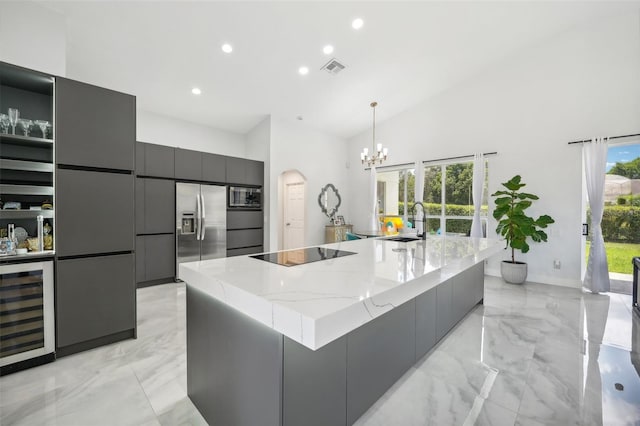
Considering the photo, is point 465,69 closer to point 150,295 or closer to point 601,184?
point 601,184

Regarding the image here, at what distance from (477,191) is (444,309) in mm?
3379

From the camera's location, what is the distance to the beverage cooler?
1.97 m

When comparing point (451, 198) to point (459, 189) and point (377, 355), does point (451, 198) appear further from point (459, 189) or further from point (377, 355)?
point (377, 355)

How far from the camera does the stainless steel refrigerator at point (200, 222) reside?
4.50 m

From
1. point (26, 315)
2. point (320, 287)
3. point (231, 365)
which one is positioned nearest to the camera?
point (320, 287)

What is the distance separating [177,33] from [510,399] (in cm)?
472

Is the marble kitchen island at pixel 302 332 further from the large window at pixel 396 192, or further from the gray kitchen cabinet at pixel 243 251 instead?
the large window at pixel 396 192

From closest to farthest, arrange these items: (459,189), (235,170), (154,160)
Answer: (154,160) < (235,170) < (459,189)

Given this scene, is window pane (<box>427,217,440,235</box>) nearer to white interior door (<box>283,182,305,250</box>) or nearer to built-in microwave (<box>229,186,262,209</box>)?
white interior door (<box>283,182,305,250</box>)

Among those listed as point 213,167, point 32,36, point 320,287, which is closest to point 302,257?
point 320,287

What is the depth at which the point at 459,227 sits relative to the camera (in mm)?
5418

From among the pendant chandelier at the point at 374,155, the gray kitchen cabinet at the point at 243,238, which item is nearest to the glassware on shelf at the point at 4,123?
the gray kitchen cabinet at the point at 243,238

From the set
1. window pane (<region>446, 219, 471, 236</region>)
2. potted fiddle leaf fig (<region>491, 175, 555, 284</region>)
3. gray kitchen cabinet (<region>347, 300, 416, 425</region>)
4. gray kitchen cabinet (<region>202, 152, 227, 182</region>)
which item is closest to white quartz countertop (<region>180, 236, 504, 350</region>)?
gray kitchen cabinet (<region>347, 300, 416, 425</region>)

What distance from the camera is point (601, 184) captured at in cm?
392
